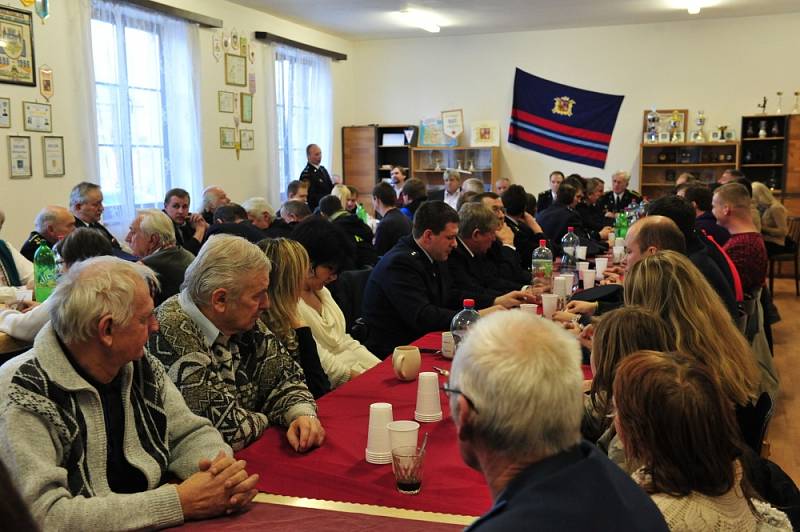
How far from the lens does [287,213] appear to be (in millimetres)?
7121

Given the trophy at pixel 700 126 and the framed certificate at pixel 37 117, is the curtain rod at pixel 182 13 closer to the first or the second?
the framed certificate at pixel 37 117

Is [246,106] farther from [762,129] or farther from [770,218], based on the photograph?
[762,129]

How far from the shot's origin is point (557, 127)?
40.2 ft

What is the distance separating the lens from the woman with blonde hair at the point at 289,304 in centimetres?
277

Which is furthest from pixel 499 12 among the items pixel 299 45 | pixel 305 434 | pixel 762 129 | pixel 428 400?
pixel 305 434

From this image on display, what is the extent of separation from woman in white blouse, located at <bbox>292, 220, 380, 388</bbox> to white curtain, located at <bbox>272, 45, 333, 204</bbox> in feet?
25.3

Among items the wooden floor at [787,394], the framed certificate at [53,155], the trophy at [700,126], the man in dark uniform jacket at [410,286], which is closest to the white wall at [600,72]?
the trophy at [700,126]

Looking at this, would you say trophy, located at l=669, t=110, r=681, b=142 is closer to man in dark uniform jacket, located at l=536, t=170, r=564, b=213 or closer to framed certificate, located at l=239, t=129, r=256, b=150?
man in dark uniform jacket, located at l=536, t=170, r=564, b=213

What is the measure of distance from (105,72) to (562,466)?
25.6ft

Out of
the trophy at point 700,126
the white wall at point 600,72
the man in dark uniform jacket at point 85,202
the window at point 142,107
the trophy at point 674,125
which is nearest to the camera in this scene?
the man in dark uniform jacket at point 85,202

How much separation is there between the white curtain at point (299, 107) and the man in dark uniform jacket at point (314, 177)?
341 mm

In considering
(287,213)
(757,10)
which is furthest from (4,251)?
(757,10)

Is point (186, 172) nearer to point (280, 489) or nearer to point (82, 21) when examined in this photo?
point (82, 21)

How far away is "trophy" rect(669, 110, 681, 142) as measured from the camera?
11.3 m
